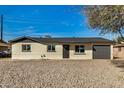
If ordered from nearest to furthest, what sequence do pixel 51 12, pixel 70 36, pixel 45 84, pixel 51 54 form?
pixel 45 84 < pixel 51 12 < pixel 51 54 < pixel 70 36

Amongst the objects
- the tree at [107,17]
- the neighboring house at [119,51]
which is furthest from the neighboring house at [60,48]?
the tree at [107,17]

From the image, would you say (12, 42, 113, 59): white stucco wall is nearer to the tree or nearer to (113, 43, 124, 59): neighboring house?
(113, 43, 124, 59): neighboring house

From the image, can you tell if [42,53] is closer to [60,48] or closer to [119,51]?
[60,48]

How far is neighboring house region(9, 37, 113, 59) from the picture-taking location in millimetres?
29234

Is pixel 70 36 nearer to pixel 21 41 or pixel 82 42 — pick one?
pixel 82 42

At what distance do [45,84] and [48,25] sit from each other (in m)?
19.3

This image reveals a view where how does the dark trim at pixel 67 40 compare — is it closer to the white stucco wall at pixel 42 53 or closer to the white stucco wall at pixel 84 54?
the white stucco wall at pixel 42 53

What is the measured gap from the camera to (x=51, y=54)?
29.3 meters

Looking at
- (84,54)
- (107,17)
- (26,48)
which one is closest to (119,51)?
(84,54)

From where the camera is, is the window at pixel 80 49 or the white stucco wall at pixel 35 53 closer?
the white stucco wall at pixel 35 53

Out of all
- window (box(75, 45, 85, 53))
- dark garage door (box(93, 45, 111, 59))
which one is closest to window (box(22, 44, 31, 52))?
window (box(75, 45, 85, 53))

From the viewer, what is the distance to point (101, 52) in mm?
30078

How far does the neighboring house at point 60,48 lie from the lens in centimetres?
2923
